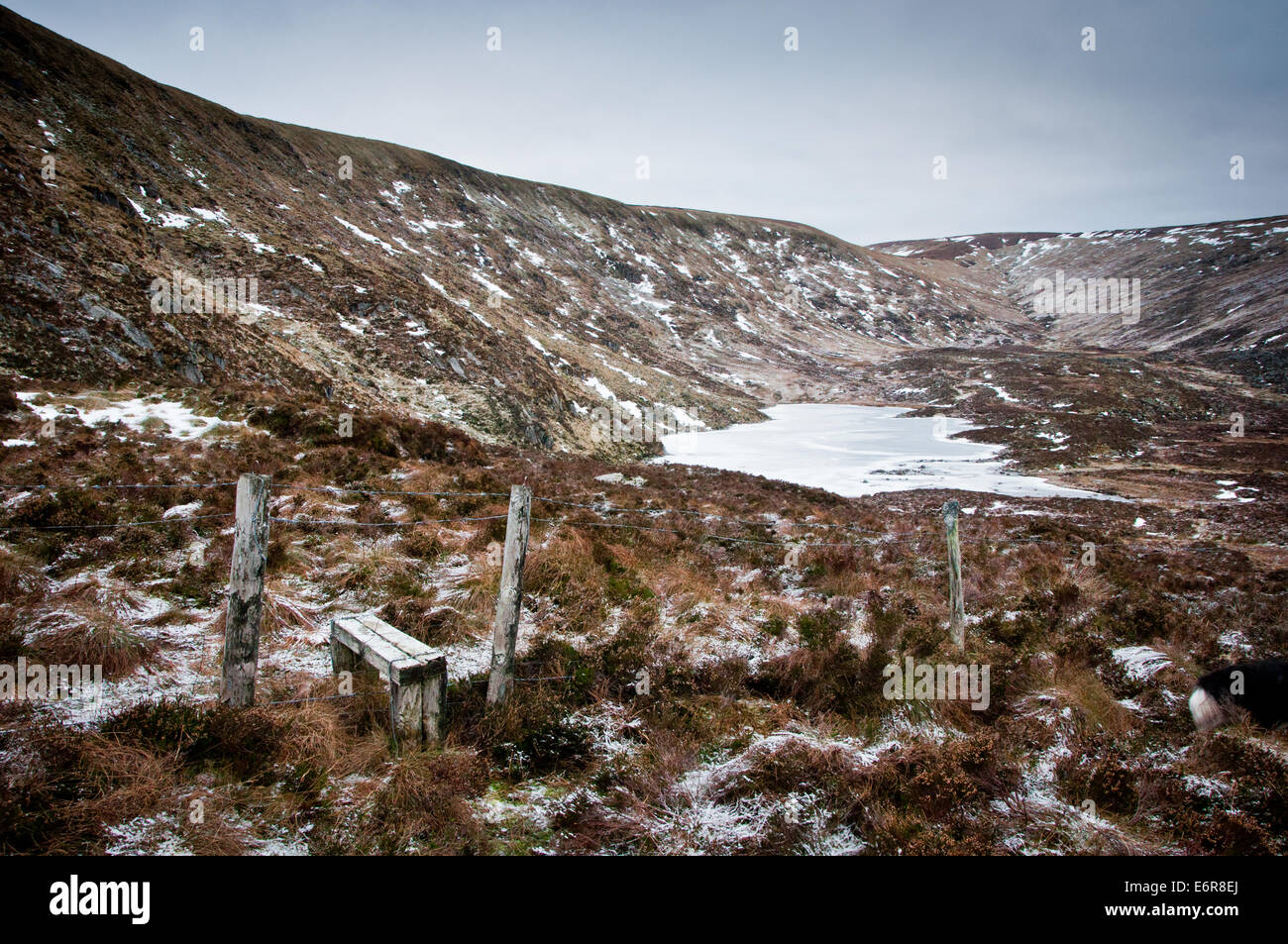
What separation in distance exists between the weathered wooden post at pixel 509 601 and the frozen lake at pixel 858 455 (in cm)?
2102

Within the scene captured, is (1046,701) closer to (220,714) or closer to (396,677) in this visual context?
(396,677)

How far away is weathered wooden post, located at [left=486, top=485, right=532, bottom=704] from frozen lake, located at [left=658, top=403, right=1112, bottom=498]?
69.0ft

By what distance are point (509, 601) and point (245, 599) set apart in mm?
1867

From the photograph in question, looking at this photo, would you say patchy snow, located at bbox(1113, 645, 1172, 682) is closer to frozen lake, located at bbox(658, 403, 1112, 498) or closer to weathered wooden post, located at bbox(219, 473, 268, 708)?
weathered wooden post, located at bbox(219, 473, 268, 708)

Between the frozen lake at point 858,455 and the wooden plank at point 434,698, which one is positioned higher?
the frozen lake at point 858,455

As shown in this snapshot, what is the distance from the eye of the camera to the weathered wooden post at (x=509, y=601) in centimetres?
477

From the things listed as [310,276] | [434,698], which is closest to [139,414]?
[434,698]

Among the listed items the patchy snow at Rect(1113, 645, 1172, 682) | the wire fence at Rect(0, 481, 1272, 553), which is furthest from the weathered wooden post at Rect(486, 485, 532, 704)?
the patchy snow at Rect(1113, 645, 1172, 682)

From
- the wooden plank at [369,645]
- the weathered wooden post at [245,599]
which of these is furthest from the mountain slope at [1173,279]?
the weathered wooden post at [245,599]

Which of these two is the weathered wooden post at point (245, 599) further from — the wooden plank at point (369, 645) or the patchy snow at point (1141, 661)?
the patchy snow at point (1141, 661)
